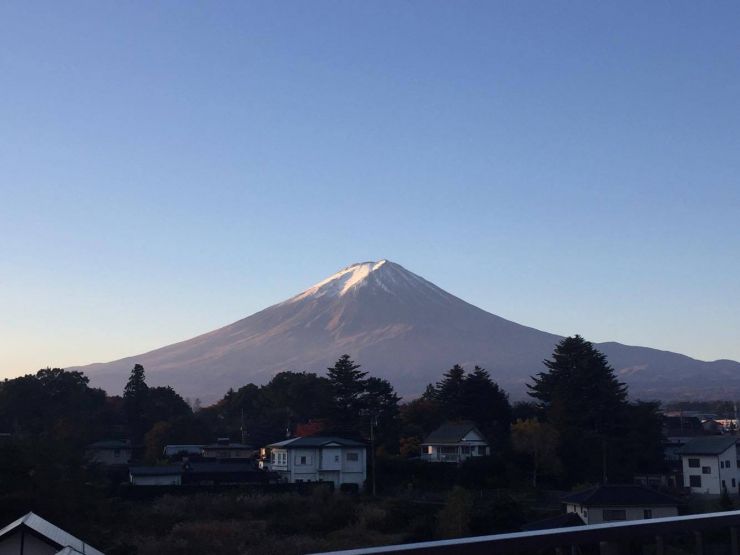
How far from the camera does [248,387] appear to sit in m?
46.6

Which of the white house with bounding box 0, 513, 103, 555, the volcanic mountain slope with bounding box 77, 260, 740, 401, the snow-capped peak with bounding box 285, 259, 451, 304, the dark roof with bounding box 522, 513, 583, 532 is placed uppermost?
the snow-capped peak with bounding box 285, 259, 451, 304

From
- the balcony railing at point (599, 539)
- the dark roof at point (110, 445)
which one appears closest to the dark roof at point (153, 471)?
the dark roof at point (110, 445)

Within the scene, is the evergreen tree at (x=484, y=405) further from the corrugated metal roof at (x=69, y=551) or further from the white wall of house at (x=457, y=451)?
the corrugated metal roof at (x=69, y=551)

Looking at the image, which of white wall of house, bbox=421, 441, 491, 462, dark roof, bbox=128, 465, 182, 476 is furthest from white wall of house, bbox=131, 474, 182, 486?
white wall of house, bbox=421, 441, 491, 462

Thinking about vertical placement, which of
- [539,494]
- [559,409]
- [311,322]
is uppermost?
[311,322]

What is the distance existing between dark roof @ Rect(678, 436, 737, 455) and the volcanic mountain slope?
242 ft

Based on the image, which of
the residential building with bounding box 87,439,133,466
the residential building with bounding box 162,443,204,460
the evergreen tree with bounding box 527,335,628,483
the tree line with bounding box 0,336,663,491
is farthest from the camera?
the residential building with bounding box 162,443,204,460

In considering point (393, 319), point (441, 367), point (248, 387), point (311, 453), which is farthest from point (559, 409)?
point (393, 319)

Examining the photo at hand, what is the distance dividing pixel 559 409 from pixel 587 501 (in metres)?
13.1

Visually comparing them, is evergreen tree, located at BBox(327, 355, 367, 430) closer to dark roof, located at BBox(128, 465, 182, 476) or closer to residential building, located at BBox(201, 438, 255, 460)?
residential building, located at BBox(201, 438, 255, 460)

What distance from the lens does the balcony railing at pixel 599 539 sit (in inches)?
81.7

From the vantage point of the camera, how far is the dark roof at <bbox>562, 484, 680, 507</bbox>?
1862 centimetres

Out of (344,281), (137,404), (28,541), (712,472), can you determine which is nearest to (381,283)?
(344,281)

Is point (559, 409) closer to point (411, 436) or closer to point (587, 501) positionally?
point (411, 436)
